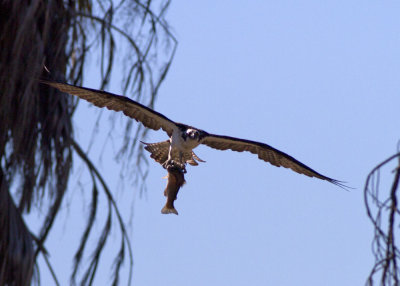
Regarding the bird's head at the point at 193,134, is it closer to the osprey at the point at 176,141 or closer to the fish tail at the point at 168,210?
the osprey at the point at 176,141

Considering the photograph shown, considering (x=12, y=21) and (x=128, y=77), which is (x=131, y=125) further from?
(x=12, y=21)

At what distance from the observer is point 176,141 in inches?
295

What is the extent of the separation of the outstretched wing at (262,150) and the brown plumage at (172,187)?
4.19 feet

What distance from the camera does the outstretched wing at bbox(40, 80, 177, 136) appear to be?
7574 millimetres

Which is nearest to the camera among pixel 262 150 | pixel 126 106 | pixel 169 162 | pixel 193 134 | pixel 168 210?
pixel 168 210

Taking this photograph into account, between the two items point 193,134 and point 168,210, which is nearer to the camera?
point 168,210

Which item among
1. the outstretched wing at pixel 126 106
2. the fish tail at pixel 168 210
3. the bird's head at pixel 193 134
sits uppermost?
the outstretched wing at pixel 126 106

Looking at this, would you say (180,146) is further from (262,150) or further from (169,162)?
(262,150)

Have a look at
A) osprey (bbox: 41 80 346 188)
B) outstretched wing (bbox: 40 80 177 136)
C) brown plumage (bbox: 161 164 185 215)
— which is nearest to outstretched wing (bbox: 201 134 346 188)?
osprey (bbox: 41 80 346 188)

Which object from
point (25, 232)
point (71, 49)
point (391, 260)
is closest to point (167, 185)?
point (25, 232)

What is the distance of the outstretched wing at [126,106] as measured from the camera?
298 inches

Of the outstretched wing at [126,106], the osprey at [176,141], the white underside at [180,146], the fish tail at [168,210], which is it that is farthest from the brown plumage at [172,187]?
the outstretched wing at [126,106]

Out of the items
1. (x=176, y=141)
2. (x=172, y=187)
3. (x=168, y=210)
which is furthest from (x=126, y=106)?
(x=168, y=210)

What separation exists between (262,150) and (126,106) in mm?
1592
